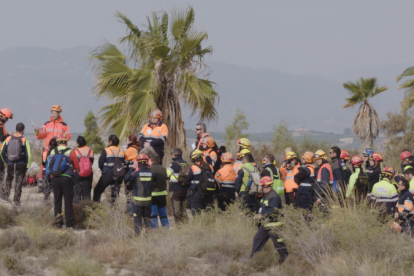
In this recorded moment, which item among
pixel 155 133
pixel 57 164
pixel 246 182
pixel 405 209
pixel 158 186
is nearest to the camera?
pixel 405 209

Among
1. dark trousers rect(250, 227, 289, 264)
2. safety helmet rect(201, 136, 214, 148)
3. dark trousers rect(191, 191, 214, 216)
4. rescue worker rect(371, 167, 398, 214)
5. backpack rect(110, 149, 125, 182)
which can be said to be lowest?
dark trousers rect(250, 227, 289, 264)

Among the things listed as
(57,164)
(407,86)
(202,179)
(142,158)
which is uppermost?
(407,86)

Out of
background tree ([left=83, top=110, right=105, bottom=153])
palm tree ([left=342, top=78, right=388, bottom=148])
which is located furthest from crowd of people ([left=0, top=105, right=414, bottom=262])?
background tree ([left=83, top=110, right=105, bottom=153])

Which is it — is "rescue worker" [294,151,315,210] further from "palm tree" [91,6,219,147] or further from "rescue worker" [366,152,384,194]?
"palm tree" [91,6,219,147]

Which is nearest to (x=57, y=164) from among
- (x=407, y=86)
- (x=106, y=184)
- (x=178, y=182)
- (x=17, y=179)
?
(x=106, y=184)

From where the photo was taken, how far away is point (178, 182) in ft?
31.2

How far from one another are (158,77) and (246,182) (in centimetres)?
749

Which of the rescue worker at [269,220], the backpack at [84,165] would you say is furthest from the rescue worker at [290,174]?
the backpack at [84,165]

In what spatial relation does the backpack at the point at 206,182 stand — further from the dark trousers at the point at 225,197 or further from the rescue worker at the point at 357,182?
the rescue worker at the point at 357,182

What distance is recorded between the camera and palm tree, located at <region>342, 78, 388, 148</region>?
20.9 meters

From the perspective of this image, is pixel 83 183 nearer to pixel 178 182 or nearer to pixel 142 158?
pixel 178 182

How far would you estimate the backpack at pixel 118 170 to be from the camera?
10.1 m

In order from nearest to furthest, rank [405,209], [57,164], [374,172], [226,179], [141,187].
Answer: [405,209] → [141,187] → [57,164] → [226,179] → [374,172]

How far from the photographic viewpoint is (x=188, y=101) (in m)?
16.1
